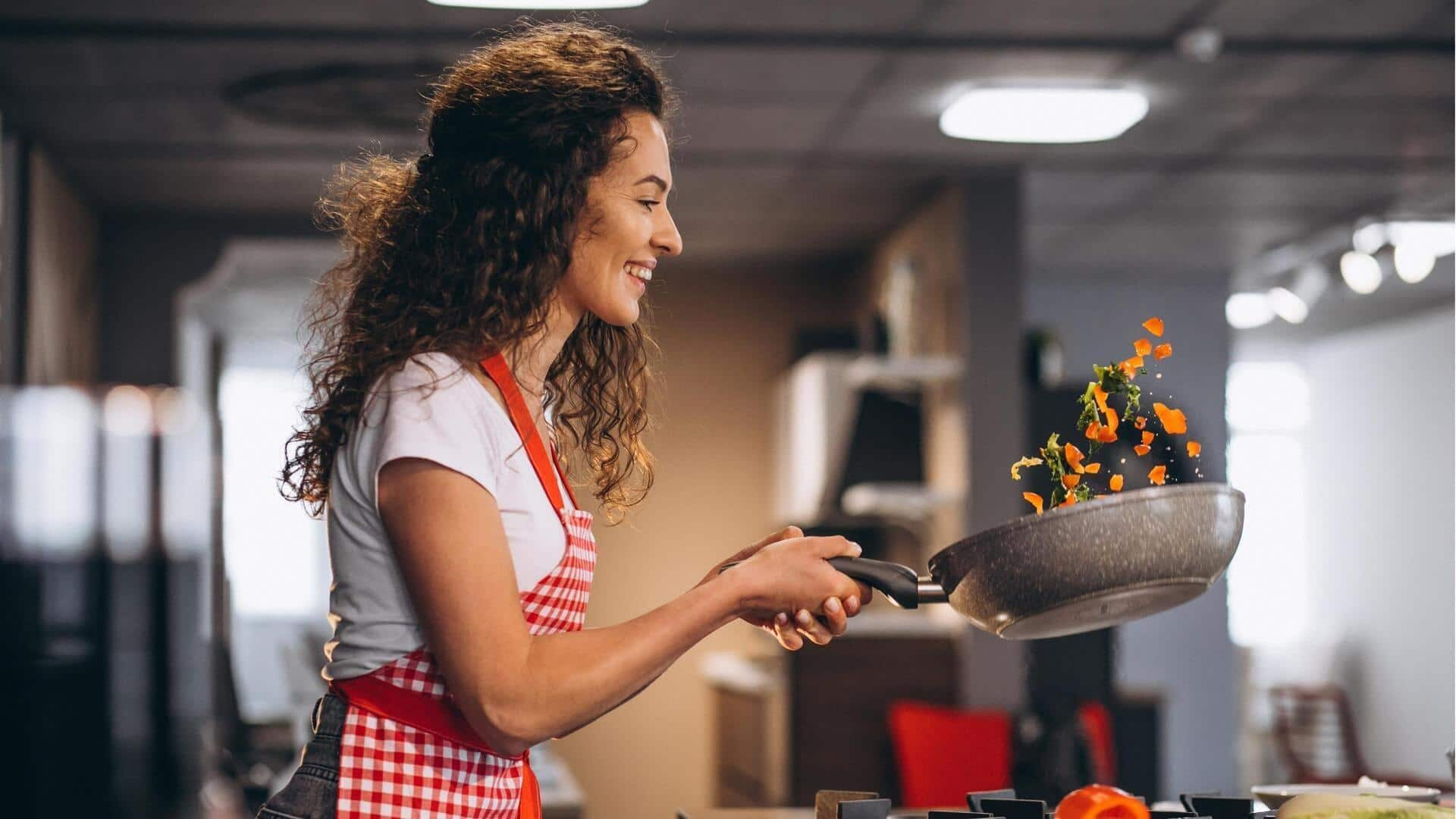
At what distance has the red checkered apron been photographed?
125 cm

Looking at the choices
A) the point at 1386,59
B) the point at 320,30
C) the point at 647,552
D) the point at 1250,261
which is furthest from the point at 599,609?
the point at 1386,59

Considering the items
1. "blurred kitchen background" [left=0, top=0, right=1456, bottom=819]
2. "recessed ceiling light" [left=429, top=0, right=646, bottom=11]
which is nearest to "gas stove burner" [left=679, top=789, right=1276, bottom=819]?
"blurred kitchen background" [left=0, top=0, right=1456, bottom=819]

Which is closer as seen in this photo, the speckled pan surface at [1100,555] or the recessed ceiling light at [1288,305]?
the speckled pan surface at [1100,555]

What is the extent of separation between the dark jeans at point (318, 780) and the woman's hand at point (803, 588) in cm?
33

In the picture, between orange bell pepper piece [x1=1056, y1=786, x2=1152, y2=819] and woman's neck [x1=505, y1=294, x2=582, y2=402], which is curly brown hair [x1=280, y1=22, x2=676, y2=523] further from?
orange bell pepper piece [x1=1056, y1=786, x2=1152, y2=819]

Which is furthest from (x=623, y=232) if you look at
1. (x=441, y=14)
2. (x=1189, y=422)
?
(x=1189, y=422)

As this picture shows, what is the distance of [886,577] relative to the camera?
4.22 feet

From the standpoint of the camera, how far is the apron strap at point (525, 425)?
1.29 m

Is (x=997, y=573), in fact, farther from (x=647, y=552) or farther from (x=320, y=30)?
(x=647, y=552)

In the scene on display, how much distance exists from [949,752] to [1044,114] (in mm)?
1947

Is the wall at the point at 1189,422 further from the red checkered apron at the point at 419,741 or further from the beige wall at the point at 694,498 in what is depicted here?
the red checkered apron at the point at 419,741

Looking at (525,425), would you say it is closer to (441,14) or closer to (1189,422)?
(441,14)

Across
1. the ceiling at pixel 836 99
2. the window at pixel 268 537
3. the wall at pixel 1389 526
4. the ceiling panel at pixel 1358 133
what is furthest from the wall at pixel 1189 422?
the window at pixel 268 537

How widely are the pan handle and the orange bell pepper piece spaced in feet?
0.77
